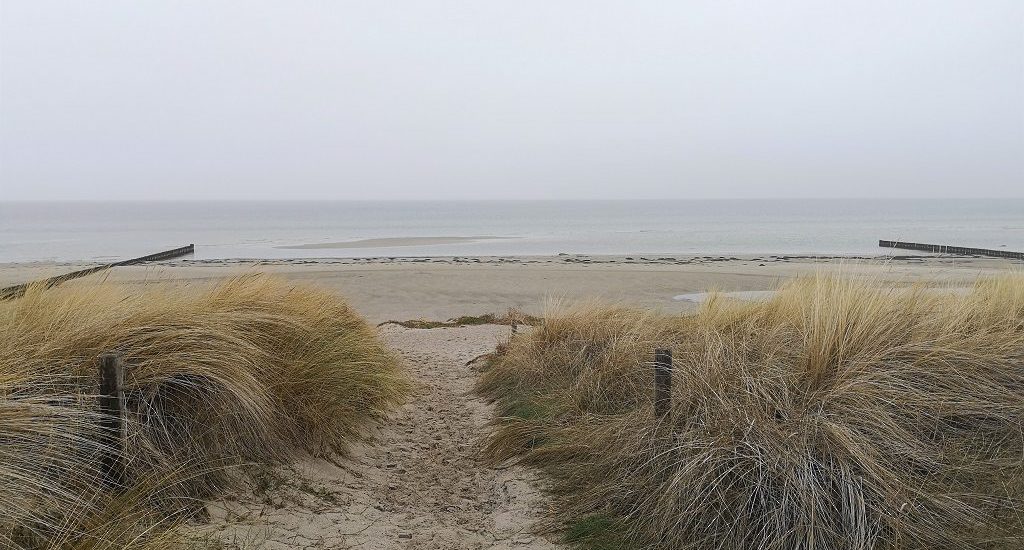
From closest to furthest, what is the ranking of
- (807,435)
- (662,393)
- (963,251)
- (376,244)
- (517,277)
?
A: (807,435) → (662,393) → (517,277) → (963,251) → (376,244)

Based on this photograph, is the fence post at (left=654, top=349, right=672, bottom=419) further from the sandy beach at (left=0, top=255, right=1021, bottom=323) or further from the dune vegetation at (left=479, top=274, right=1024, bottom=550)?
the sandy beach at (left=0, top=255, right=1021, bottom=323)

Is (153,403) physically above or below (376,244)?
above

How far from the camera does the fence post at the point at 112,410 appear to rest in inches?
161

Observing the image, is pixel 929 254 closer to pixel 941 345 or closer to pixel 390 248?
pixel 390 248

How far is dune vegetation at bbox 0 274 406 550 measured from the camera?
139 inches

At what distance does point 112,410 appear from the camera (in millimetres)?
→ 4121

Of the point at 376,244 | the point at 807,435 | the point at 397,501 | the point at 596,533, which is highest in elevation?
the point at 807,435

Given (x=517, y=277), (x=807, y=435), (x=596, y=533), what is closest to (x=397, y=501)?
(x=596, y=533)

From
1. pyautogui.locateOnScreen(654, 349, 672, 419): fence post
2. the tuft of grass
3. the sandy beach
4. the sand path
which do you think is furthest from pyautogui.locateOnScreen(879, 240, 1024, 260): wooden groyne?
the tuft of grass

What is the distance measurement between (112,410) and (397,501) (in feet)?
6.95

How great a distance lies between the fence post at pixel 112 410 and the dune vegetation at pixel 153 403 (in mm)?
47

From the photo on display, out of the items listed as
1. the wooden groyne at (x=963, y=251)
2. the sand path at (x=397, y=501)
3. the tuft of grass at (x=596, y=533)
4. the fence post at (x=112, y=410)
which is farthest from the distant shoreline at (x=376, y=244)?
the tuft of grass at (x=596, y=533)

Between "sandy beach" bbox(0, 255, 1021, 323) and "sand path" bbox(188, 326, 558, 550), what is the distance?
27.9ft

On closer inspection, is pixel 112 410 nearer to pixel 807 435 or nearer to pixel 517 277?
pixel 807 435
